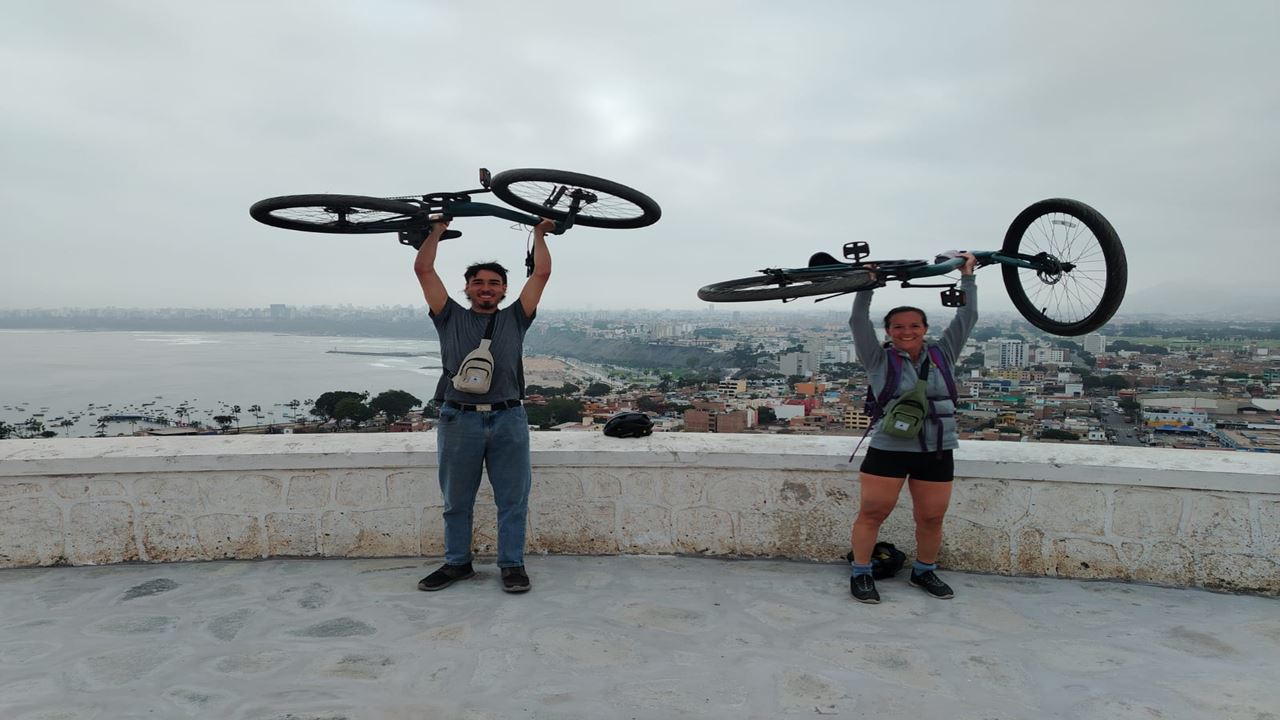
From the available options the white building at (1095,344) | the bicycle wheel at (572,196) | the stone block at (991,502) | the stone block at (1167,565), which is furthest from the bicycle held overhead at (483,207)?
the white building at (1095,344)

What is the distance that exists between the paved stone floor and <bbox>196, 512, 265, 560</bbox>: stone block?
0.09 metres

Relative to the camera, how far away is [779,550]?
392 centimetres

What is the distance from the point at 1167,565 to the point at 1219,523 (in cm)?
34

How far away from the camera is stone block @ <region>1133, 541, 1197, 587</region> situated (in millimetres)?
3516

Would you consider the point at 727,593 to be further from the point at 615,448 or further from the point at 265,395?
the point at 265,395

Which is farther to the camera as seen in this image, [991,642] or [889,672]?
[991,642]

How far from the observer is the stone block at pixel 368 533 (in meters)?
3.90

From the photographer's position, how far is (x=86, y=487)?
3.72 metres

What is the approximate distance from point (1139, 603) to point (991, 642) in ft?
3.59

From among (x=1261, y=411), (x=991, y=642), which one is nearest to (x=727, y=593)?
(x=991, y=642)

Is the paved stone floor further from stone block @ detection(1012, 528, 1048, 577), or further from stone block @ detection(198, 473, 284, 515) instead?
stone block @ detection(198, 473, 284, 515)

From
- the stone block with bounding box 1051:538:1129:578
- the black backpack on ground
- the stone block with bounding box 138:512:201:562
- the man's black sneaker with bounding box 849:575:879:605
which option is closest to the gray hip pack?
the stone block with bounding box 138:512:201:562

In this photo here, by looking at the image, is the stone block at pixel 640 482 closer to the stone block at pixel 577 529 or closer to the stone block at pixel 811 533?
the stone block at pixel 577 529

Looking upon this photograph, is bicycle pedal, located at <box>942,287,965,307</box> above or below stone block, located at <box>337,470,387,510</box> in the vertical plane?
above
